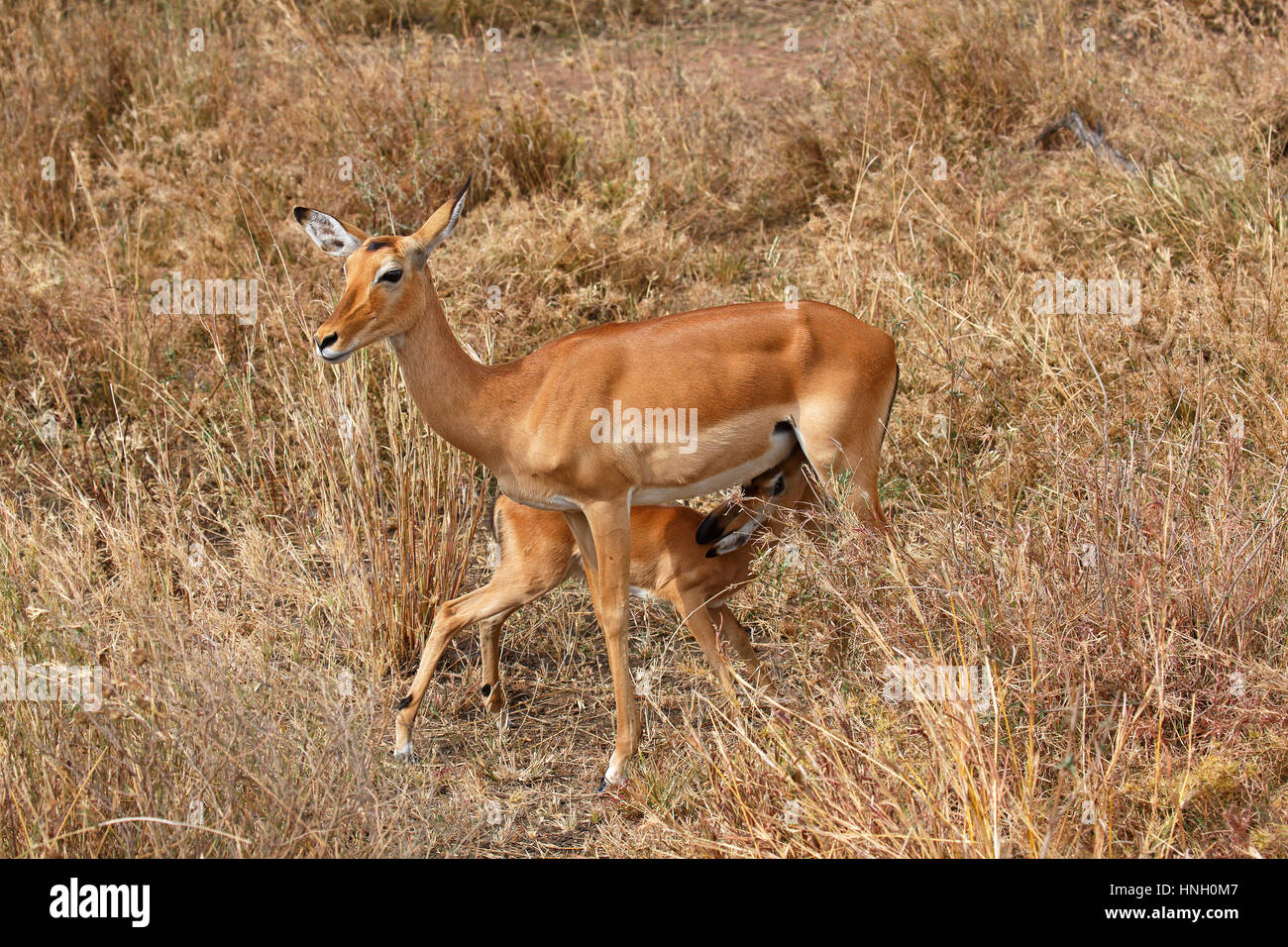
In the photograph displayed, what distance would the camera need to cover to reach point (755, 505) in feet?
21.9

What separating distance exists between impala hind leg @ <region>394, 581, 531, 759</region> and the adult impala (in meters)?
0.43

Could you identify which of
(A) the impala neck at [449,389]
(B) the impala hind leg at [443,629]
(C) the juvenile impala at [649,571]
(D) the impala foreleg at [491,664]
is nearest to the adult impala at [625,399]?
(A) the impala neck at [449,389]

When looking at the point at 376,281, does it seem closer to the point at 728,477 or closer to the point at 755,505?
the point at 728,477

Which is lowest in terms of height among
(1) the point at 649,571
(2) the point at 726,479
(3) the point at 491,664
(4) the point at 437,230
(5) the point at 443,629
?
(3) the point at 491,664

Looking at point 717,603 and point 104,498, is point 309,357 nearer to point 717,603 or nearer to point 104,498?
point 104,498

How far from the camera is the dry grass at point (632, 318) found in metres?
4.84

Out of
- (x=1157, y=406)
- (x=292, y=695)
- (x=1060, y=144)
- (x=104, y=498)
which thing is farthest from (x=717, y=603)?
(x=1060, y=144)

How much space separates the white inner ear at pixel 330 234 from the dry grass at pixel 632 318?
1.09 m

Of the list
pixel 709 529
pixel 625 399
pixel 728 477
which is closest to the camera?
pixel 625 399

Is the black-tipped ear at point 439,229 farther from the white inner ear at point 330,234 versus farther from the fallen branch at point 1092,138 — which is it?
the fallen branch at point 1092,138

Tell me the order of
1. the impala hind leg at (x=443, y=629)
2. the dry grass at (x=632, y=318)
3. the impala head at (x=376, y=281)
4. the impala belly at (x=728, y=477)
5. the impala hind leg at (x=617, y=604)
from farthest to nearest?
the impala hind leg at (x=443, y=629)
the impala belly at (x=728, y=477)
the impala hind leg at (x=617, y=604)
the impala head at (x=376, y=281)
the dry grass at (x=632, y=318)

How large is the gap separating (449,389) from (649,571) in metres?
1.46

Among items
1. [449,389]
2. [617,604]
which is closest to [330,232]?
[449,389]

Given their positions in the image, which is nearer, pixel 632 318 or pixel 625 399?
pixel 625 399
